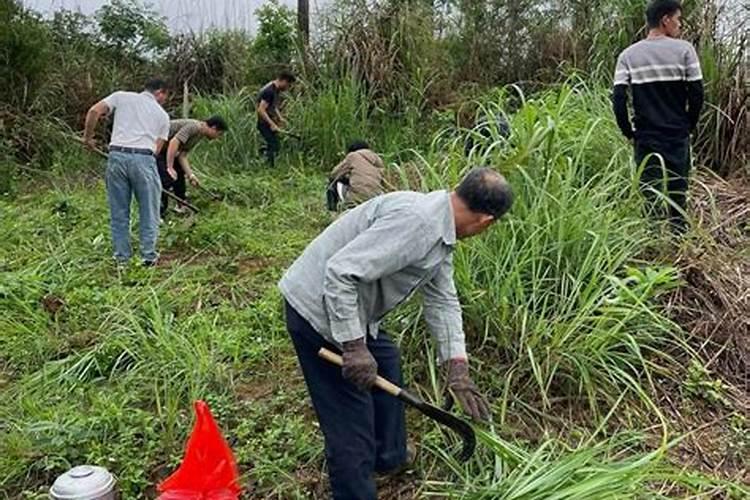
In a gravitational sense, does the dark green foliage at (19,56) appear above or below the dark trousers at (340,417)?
above

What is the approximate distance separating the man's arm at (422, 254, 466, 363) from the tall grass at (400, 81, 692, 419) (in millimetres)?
556

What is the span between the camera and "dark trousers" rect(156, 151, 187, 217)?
23.3 feet

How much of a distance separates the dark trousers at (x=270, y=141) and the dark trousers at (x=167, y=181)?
6.32 ft

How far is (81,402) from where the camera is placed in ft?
11.0

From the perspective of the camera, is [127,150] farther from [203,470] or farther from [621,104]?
[203,470]

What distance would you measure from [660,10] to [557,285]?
197cm

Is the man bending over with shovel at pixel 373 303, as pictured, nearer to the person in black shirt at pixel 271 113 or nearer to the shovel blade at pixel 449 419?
the shovel blade at pixel 449 419

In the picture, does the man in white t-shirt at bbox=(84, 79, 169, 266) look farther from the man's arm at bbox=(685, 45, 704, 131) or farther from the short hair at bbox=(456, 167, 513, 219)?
the short hair at bbox=(456, 167, 513, 219)

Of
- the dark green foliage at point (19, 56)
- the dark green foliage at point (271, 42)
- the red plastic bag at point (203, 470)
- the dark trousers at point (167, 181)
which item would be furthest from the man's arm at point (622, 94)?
the dark green foliage at point (19, 56)

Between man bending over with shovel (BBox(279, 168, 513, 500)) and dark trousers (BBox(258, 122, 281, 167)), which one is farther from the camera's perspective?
dark trousers (BBox(258, 122, 281, 167))

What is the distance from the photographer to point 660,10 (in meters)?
4.43

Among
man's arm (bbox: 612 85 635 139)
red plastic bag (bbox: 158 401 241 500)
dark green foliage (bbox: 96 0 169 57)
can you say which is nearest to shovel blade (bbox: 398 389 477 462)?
red plastic bag (bbox: 158 401 241 500)

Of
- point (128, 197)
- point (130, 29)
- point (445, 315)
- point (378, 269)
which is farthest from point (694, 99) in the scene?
point (130, 29)

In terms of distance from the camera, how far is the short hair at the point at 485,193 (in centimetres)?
224
